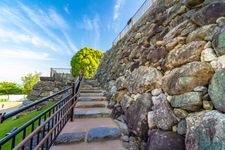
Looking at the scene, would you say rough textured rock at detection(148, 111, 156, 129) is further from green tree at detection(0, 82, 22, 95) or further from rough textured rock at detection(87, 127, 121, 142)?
green tree at detection(0, 82, 22, 95)

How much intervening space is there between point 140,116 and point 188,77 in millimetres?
1039

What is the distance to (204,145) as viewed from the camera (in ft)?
5.07

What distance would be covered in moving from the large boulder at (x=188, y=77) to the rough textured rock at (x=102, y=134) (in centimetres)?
129

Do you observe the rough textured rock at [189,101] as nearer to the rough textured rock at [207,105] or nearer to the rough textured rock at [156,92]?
the rough textured rock at [207,105]

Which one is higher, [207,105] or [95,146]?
[207,105]

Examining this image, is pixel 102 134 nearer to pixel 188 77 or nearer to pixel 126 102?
pixel 126 102

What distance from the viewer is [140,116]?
2705 millimetres

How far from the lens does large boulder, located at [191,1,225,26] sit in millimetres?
2021

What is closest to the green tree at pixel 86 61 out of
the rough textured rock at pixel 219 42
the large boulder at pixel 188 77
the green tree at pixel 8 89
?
the large boulder at pixel 188 77

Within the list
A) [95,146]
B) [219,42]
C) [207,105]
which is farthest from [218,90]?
[95,146]

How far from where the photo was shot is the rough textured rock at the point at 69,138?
9.33ft

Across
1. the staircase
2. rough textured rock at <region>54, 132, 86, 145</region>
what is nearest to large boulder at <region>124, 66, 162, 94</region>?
the staircase

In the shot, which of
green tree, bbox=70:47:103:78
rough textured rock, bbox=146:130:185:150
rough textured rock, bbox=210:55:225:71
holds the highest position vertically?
green tree, bbox=70:47:103:78

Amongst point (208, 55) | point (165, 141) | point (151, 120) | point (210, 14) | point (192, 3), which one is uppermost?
point (192, 3)
